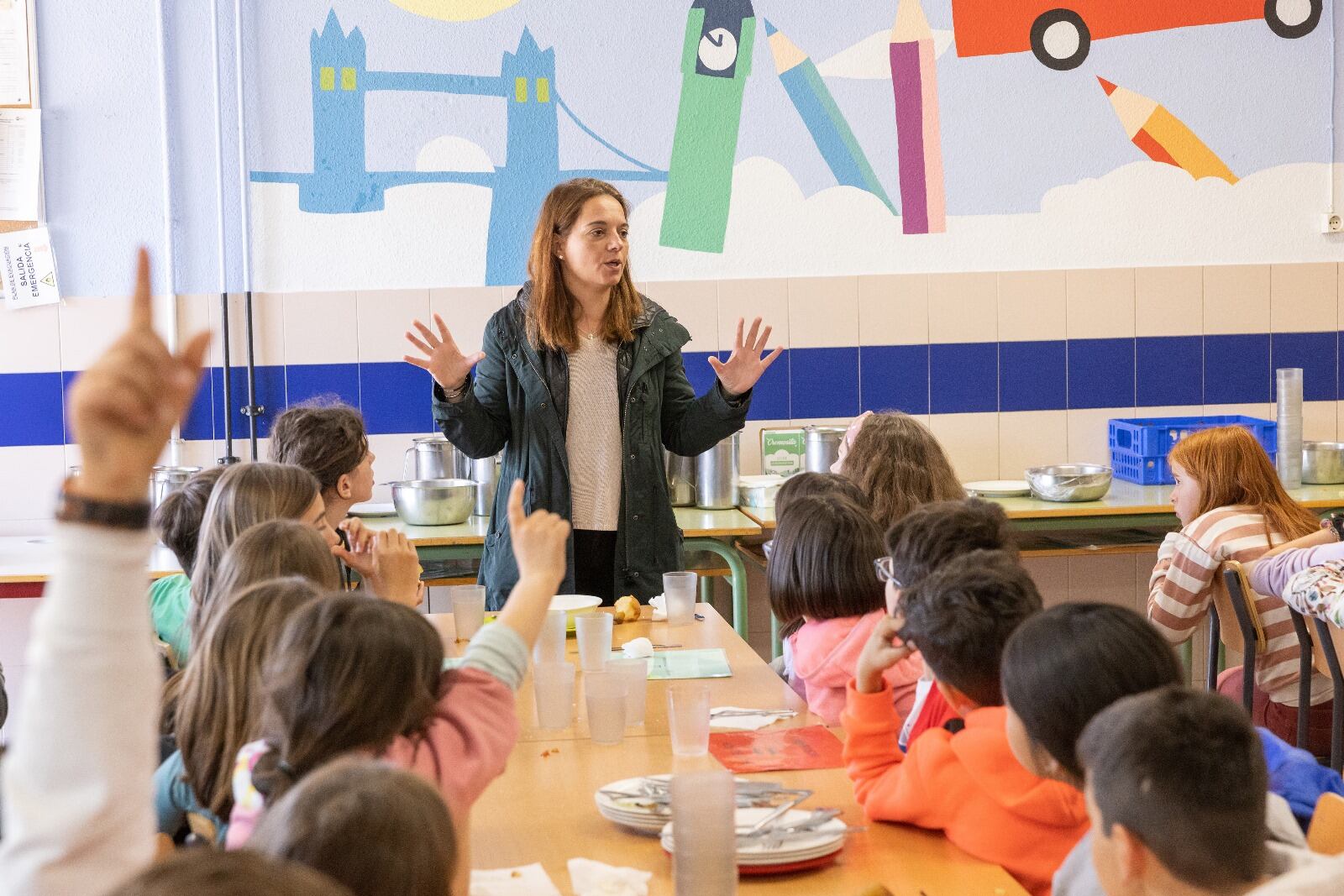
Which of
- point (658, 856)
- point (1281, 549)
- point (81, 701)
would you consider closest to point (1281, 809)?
point (658, 856)

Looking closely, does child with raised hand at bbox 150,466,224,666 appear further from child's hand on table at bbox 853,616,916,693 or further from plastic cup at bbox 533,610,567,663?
child's hand on table at bbox 853,616,916,693

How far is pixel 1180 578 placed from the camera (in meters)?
3.31

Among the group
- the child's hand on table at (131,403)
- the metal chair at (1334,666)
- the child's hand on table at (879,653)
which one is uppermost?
the child's hand on table at (131,403)

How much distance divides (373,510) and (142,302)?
389 centimetres

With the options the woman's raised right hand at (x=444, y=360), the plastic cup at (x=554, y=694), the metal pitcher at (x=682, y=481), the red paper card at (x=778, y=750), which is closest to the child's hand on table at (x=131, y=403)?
the red paper card at (x=778, y=750)

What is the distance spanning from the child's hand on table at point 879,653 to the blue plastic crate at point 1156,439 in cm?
308

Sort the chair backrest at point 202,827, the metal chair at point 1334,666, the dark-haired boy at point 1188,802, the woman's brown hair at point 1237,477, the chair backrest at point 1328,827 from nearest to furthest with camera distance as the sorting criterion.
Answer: the dark-haired boy at point 1188,802 < the chair backrest at point 1328,827 < the chair backrest at point 202,827 < the metal chair at point 1334,666 < the woman's brown hair at point 1237,477

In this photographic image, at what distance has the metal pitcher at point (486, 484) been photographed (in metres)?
4.61

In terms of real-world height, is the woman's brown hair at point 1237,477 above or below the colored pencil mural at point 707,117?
below

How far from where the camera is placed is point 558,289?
3.54m

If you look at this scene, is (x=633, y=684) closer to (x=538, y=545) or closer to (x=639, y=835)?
(x=639, y=835)

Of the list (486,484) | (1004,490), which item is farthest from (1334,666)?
(486,484)

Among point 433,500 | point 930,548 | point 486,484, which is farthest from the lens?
point 486,484

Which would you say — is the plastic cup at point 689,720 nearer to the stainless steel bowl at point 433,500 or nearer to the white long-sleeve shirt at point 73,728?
the white long-sleeve shirt at point 73,728
